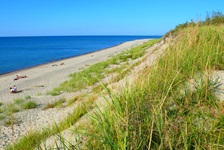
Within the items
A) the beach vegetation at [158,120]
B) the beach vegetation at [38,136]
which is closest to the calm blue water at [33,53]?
the beach vegetation at [38,136]

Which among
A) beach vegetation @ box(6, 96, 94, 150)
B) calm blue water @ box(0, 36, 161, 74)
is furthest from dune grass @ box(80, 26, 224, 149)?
calm blue water @ box(0, 36, 161, 74)

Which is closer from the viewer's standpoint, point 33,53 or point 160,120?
point 160,120

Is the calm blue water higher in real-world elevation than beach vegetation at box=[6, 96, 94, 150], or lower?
lower

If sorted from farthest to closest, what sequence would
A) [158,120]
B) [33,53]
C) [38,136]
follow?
[33,53], [38,136], [158,120]

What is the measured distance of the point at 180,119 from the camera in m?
2.81

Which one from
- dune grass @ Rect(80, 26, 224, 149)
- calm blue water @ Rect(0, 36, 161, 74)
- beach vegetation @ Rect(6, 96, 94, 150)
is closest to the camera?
dune grass @ Rect(80, 26, 224, 149)

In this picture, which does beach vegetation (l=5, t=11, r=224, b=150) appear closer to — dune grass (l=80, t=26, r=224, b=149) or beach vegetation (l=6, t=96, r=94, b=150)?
dune grass (l=80, t=26, r=224, b=149)

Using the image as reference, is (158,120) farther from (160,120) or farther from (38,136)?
(38,136)

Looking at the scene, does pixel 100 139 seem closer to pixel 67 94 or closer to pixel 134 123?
pixel 134 123

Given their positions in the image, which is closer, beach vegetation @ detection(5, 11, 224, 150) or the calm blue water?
beach vegetation @ detection(5, 11, 224, 150)

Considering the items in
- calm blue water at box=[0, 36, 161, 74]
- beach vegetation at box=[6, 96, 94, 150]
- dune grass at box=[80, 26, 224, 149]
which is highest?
dune grass at box=[80, 26, 224, 149]

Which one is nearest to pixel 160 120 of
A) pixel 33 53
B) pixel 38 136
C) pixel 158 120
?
pixel 158 120

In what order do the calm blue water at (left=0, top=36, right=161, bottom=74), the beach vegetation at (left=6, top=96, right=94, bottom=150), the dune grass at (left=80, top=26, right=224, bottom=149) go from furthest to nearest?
1. the calm blue water at (left=0, top=36, right=161, bottom=74)
2. the beach vegetation at (left=6, top=96, right=94, bottom=150)
3. the dune grass at (left=80, top=26, right=224, bottom=149)

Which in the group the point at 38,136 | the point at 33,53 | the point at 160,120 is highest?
the point at 160,120
